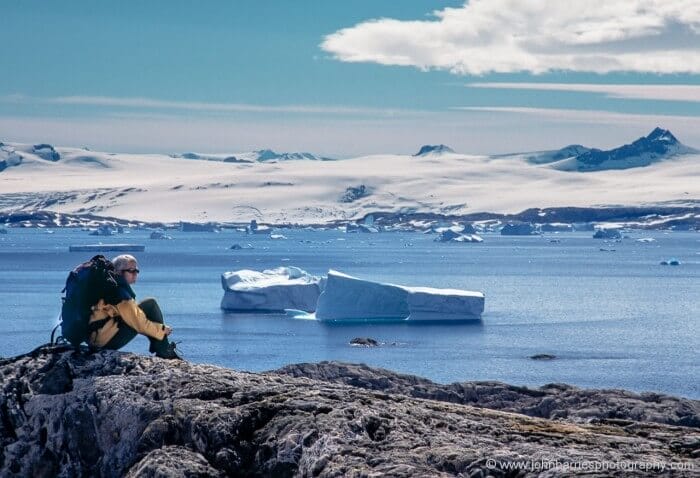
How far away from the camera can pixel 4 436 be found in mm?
5691

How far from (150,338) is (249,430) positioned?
140cm

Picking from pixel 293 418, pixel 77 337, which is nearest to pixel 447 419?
pixel 293 418

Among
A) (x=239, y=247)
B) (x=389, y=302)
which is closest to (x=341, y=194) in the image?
(x=239, y=247)

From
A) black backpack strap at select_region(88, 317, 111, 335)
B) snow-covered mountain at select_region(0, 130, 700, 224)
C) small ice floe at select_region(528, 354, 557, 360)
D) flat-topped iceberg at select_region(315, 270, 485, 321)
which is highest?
snow-covered mountain at select_region(0, 130, 700, 224)

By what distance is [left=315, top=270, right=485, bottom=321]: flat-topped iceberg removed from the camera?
38.1 metres

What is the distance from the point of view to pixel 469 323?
40.2 meters

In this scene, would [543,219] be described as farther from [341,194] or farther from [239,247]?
[239,247]

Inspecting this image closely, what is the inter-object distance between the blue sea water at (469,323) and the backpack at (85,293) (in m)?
21.0

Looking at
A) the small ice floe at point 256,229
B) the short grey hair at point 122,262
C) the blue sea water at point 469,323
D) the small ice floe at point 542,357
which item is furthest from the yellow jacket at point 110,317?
the small ice floe at point 256,229

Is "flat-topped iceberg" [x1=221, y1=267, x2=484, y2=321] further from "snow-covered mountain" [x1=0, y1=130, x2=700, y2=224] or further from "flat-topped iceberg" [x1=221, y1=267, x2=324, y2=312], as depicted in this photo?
"snow-covered mountain" [x1=0, y1=130, x2=700, y2=224]

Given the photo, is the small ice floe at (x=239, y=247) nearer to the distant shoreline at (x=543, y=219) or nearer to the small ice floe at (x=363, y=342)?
the distant shoreline at (x=543, y=219)

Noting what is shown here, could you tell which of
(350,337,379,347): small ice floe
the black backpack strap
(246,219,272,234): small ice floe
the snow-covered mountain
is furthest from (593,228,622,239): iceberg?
the black backpack strap

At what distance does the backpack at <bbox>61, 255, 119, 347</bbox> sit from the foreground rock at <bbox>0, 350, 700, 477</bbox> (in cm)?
15

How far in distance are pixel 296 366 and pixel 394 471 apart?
15.2 metres
